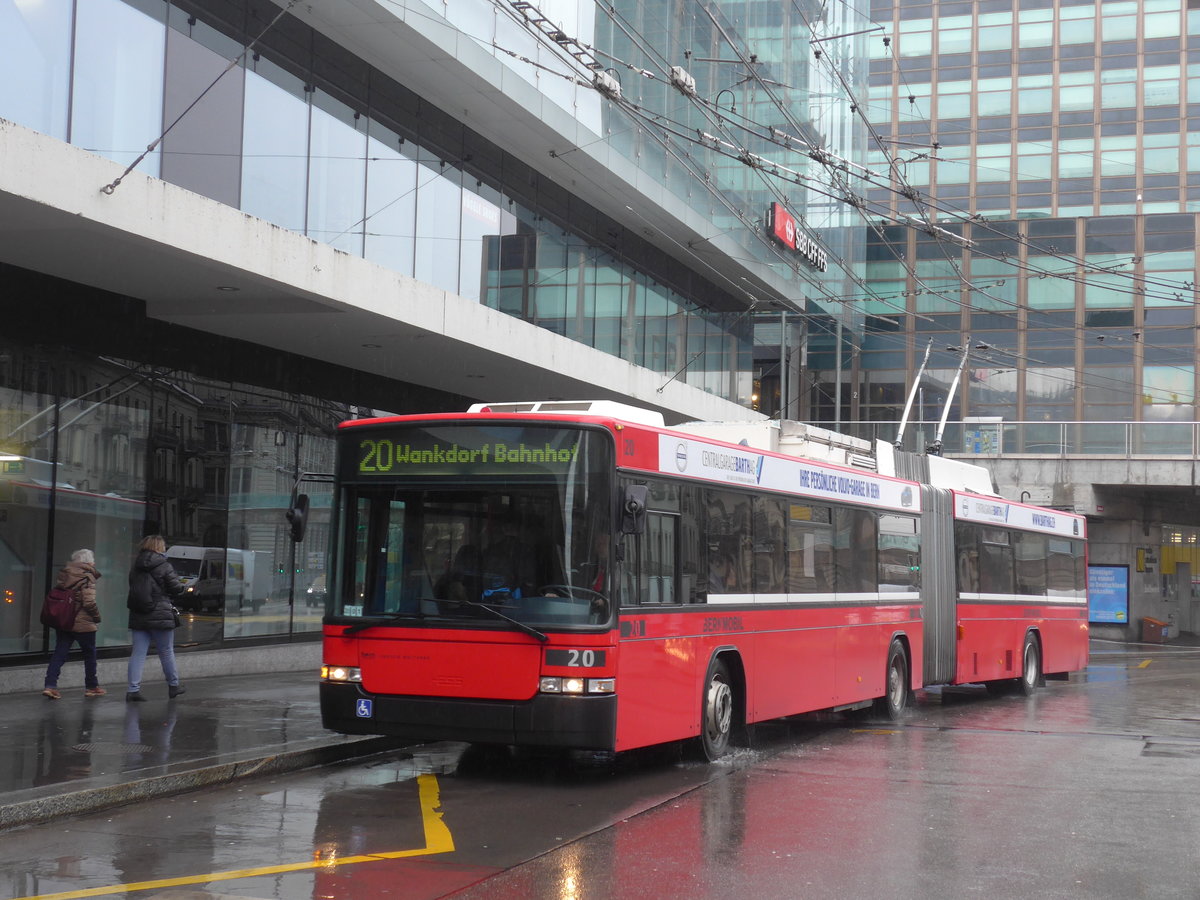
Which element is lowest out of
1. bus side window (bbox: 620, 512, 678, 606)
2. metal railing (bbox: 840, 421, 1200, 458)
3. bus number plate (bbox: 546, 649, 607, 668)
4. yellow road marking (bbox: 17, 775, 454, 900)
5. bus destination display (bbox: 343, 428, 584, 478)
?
yellow road marking (bbox: 17, 775, 454, 900)

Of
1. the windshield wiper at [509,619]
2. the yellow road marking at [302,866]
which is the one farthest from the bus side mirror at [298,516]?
the yellow road marking at [302,866]

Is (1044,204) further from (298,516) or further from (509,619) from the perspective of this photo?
(509,619)

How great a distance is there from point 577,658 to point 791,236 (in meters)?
25.1

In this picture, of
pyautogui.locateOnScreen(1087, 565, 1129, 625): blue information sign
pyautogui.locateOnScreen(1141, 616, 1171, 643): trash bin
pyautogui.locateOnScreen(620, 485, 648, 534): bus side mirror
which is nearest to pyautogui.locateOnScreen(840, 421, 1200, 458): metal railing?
pyautogui.locateOnScreen(1087, 565, 1129, 625): blue information sign

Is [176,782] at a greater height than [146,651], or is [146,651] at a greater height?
[146,651]

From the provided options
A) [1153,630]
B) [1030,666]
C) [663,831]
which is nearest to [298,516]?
[663,831]

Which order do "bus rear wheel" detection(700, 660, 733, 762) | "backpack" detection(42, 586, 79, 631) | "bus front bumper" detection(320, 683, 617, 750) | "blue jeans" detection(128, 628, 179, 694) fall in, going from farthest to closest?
"blue jeans" detection(128, 628, 179, 694)
"backpack" detection(42, 586, 79, 631)
"bus rear wheel" detection(700, 660, 733, 762)
"bus front bumper" detection(320, 683, 617, 750)

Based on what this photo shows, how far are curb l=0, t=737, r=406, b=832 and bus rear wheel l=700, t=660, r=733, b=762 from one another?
2.81 metres

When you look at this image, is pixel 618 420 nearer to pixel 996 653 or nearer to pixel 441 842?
pixel 441 842

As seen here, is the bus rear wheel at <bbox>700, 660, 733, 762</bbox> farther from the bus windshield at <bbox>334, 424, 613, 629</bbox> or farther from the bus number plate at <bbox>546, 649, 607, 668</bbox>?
the bus windshield at <bbox>334, 424, 613, 629</bbox>

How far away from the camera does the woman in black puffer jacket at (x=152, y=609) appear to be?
14.2 metres

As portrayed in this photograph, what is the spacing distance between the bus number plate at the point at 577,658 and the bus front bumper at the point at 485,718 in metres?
0.22

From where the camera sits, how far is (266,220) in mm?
15406

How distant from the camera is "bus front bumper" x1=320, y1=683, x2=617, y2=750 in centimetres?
971
